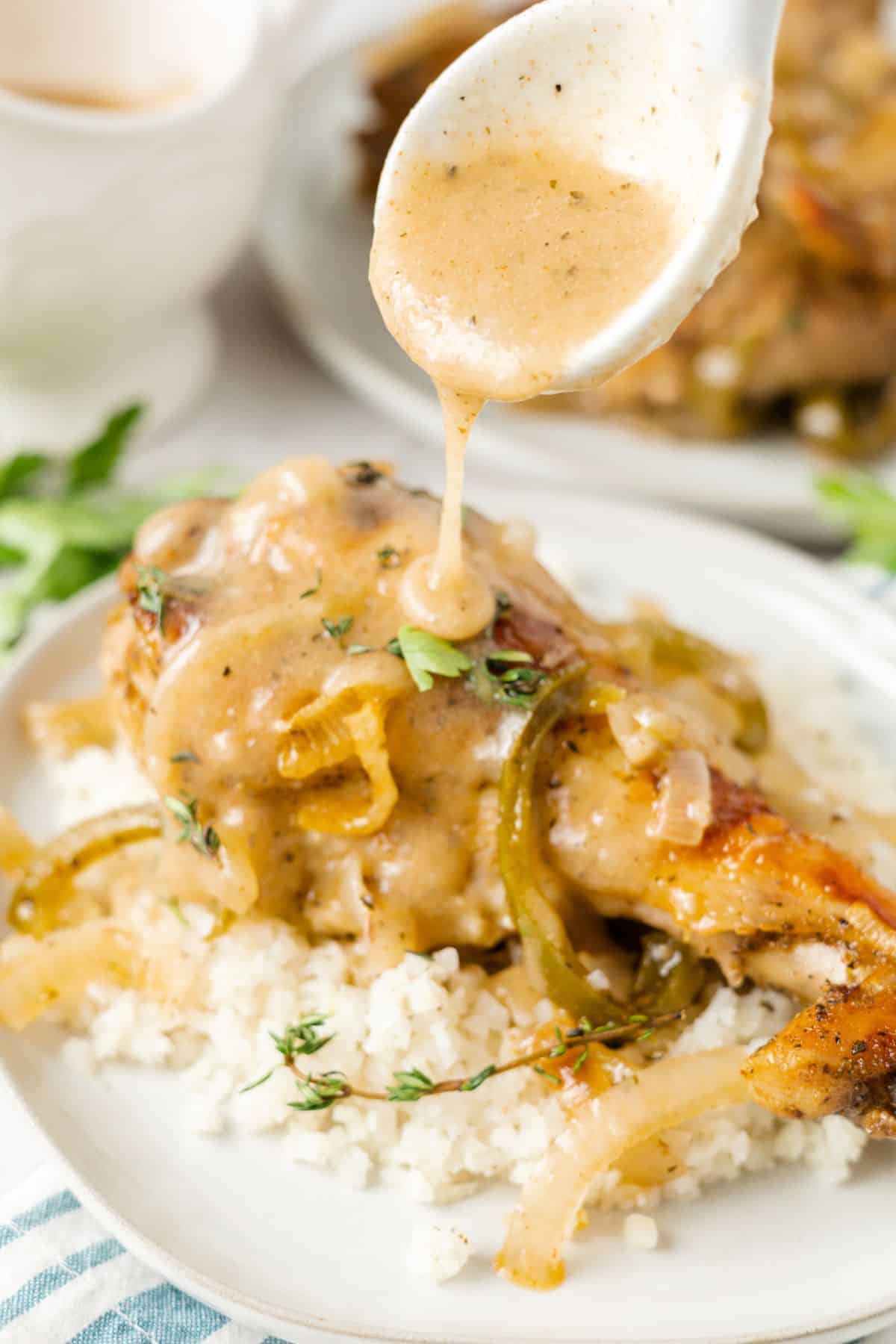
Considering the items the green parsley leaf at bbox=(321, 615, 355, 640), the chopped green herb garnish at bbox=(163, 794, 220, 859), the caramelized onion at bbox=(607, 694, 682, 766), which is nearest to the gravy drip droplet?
the green parsley leaf at bbox=(321, 615, 355, 640)

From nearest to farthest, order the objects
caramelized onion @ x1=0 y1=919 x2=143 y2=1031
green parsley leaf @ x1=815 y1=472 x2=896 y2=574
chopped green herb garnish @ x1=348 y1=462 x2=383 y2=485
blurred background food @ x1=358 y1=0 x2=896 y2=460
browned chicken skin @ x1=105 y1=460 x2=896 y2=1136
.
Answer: browned chicken skin @ x1=105 y1=460 x2=896 y2=1136, caramelized onion @ x1=0 y1=919 x2=143 y2=1031, chopped green herb garnish @ x1=348 y1=462 x2=383 y2=485, green parsley leaf @ x1=815 y1=472 x2=896 y2=574, blurred background food @ x1=358 y1=0 x2=896 y2=460

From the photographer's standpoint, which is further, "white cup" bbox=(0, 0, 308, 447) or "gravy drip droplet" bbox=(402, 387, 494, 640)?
"white cup" bbox=(0, 0, 308, 447)

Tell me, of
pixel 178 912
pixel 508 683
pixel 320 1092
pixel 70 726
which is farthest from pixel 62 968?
pixel 508 683

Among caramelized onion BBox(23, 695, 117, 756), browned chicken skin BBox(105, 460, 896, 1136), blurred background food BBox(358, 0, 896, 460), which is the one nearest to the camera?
browned chicken skin BBox(105, 460, 896, 1136)

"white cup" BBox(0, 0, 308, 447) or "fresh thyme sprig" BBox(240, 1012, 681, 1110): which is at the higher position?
"white cup" BBox(0, 0, 308, 447)

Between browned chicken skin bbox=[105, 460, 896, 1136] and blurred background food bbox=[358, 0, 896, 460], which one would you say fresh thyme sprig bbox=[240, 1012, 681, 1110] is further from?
blurred background food bbox=[358, 0, 896, 460]

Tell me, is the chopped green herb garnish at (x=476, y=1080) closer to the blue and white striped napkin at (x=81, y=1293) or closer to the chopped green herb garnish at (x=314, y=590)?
the blue and white striped napkin at (x=81, y=1293)

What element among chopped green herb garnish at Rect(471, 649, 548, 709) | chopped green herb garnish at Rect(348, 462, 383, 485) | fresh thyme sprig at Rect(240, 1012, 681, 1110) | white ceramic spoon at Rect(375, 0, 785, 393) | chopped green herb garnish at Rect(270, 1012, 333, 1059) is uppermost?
white ceramic spoon at Rect(375, 0, 785, 393)

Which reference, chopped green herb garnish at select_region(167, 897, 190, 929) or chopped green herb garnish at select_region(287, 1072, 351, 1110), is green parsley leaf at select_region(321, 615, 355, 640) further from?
chopped green herb garnish at select_region(287, 1072, 351, 1110)
